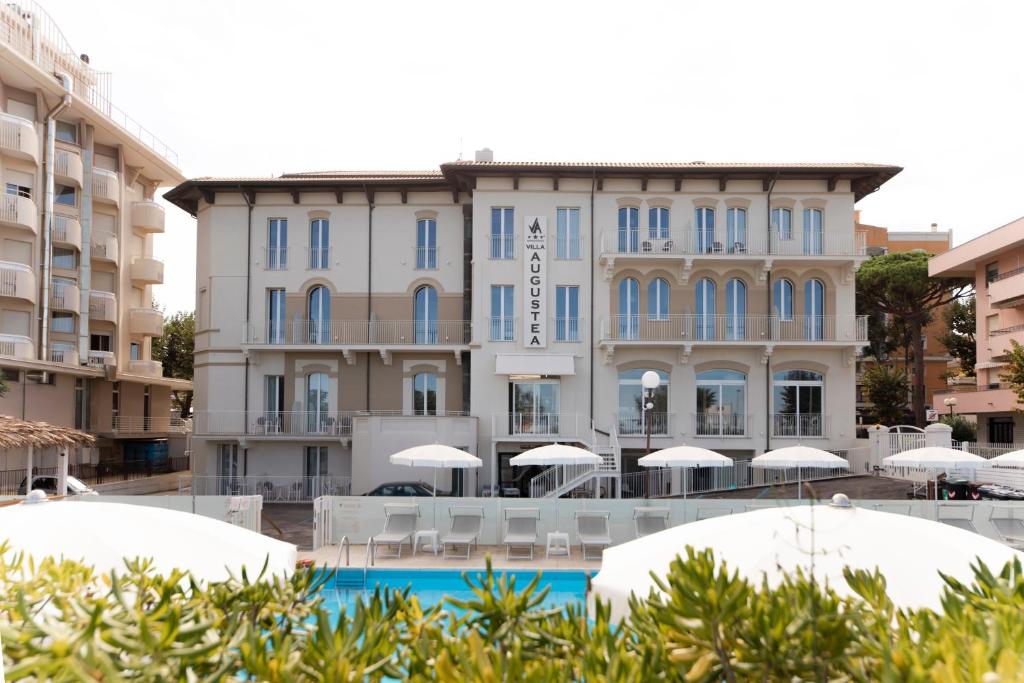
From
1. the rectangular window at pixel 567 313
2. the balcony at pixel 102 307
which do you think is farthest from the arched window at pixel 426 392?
the balcony at pixel 102 307

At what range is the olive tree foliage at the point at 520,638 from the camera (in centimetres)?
261

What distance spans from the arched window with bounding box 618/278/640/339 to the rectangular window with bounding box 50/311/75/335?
921 inches

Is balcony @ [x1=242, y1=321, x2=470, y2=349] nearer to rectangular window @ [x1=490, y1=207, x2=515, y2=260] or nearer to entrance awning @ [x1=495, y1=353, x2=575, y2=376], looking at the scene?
entrance awning @ [x1=495, y1=353, x2=575, y2=376]

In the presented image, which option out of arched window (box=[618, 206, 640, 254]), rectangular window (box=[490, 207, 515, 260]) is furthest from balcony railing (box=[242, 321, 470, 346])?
arched window (box=[618, 206, 640, 254])

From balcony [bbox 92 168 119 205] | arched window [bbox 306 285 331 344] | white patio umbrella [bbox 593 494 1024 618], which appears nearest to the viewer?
white patio umbrella [bbox 593 494 1024 618]

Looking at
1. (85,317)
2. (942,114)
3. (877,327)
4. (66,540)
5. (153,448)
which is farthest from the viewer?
(877,327)

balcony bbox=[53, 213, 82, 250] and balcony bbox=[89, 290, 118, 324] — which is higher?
balcony bbox=[53, 213, 82, 250]

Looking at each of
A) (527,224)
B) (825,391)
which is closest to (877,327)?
(825,391)

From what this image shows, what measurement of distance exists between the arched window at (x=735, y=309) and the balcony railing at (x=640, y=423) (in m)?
3.85

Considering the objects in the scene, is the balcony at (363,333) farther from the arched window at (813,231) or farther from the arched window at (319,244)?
the arched window at (813,231)

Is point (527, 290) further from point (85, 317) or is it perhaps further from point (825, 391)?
point (85, 317)

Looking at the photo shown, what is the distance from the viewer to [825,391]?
2792 cm

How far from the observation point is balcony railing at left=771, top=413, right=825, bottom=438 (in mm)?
27516

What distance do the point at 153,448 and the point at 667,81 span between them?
124 feet
